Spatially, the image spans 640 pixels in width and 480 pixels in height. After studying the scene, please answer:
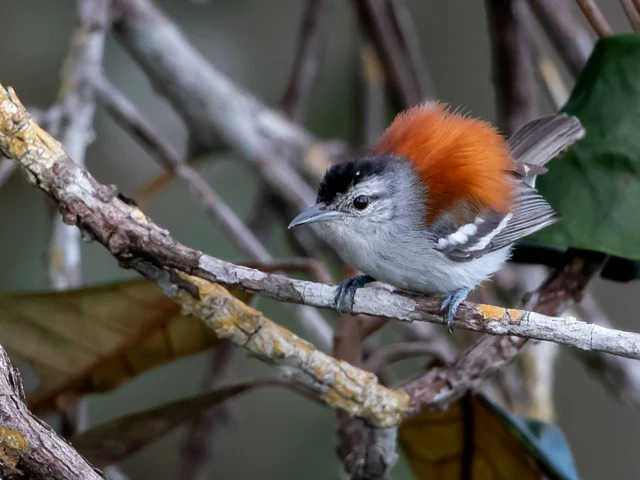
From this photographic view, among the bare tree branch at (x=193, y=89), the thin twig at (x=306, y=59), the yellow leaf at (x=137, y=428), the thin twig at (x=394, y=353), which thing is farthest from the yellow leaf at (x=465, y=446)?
the thin twig at (x=306, y=59)

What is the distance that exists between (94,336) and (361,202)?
66 centimetres

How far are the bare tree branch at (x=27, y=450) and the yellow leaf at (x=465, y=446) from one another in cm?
96

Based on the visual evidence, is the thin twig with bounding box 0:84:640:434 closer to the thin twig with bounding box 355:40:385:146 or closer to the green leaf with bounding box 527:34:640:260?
the green leaf with bounding box 527:34:640:260

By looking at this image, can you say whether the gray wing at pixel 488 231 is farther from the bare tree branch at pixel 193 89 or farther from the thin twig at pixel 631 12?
the bare tree branch at pixel 193 89

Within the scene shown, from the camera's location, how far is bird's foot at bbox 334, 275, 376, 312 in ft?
4.48

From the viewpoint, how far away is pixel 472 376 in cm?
158

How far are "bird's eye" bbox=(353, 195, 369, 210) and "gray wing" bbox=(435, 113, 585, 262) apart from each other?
173mm

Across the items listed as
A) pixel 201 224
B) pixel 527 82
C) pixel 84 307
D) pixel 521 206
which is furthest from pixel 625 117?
pixel 201 224

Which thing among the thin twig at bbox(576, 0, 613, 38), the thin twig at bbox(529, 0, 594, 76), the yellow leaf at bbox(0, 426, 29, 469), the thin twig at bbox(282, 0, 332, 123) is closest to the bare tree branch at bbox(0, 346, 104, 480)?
the yellow leaf at bbox(0, 426, 29, 469)

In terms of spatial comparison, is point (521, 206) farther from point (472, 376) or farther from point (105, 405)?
point (105, 405)

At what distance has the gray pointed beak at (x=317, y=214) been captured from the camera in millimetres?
1801

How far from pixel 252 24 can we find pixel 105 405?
1.66m

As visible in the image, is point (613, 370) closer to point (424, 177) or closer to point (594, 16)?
point (424, 177)

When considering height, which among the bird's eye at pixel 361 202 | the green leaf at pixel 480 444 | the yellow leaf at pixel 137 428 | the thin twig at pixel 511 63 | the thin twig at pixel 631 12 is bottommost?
the green leaf at pixel 480 444
